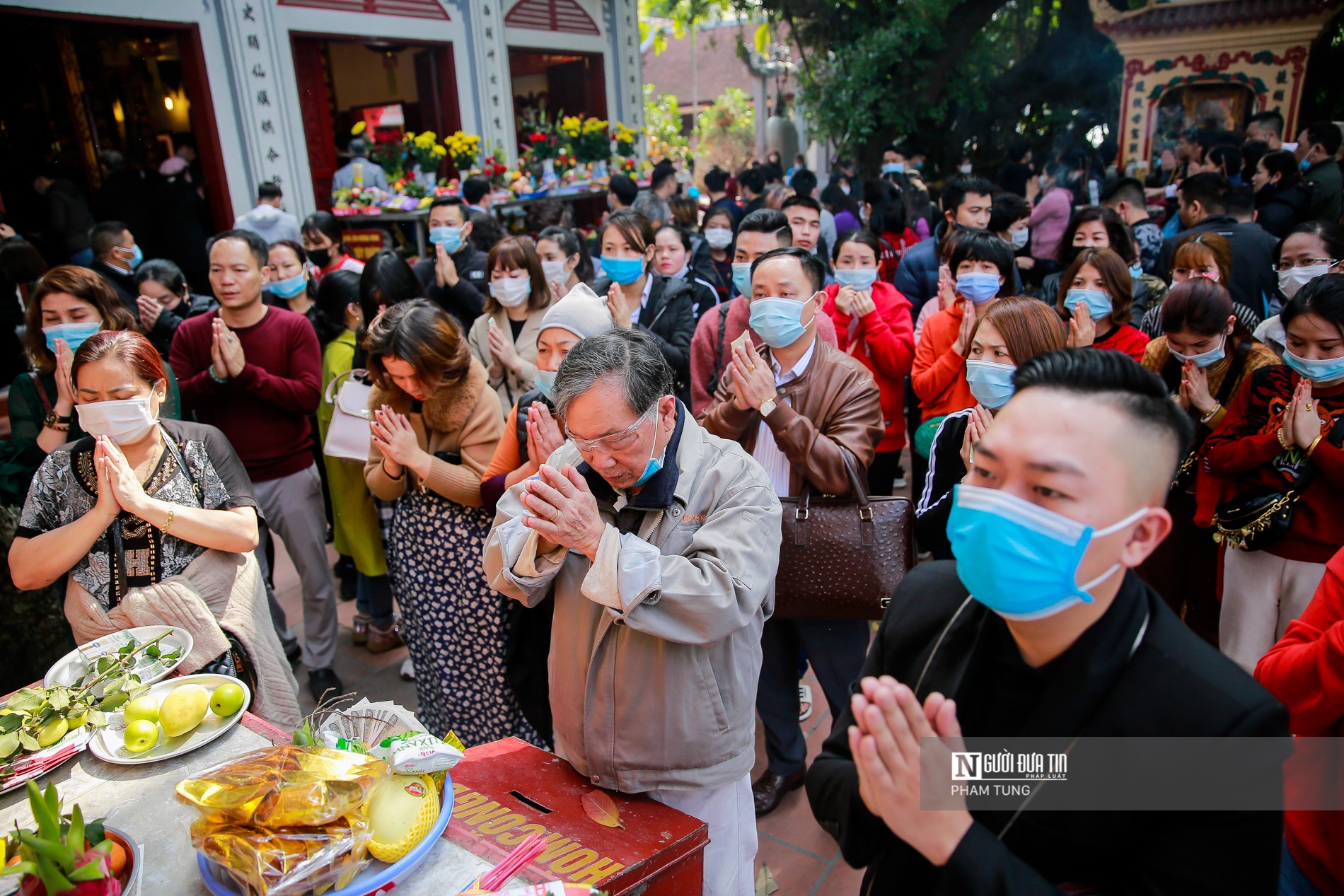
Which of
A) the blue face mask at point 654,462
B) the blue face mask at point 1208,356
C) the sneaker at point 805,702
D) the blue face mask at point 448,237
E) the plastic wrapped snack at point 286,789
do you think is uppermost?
the blue face mask at point 448,237

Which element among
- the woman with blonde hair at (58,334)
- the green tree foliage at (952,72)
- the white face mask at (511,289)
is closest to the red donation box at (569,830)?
the woman with blonde hair at (58,334)

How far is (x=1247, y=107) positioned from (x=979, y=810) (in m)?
16.6

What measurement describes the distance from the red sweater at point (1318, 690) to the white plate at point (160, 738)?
2.32 metres

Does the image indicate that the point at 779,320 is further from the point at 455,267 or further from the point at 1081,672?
the point at 455,267

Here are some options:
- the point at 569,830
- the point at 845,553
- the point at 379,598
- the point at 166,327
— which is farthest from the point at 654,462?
the point at 166,327

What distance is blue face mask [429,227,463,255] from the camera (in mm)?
5512

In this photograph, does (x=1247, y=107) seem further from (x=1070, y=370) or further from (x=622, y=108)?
(x=1070, y=370)

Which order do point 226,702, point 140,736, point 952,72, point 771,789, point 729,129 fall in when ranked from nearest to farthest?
point 140,736
point 226,702
point 771,789
point 952,72
point 729,129

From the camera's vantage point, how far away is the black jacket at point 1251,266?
4539mm

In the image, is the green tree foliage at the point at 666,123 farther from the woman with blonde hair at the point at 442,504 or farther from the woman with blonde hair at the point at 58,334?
the woman with blonde hair at the point at 442,504

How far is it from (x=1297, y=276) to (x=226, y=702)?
4.67m

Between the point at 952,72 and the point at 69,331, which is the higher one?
the point at 952,72

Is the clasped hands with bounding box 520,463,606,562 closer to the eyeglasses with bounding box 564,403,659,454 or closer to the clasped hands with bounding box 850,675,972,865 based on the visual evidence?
the eyeglasses with bounding box 564,403,659,454

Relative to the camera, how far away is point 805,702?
371 cm
